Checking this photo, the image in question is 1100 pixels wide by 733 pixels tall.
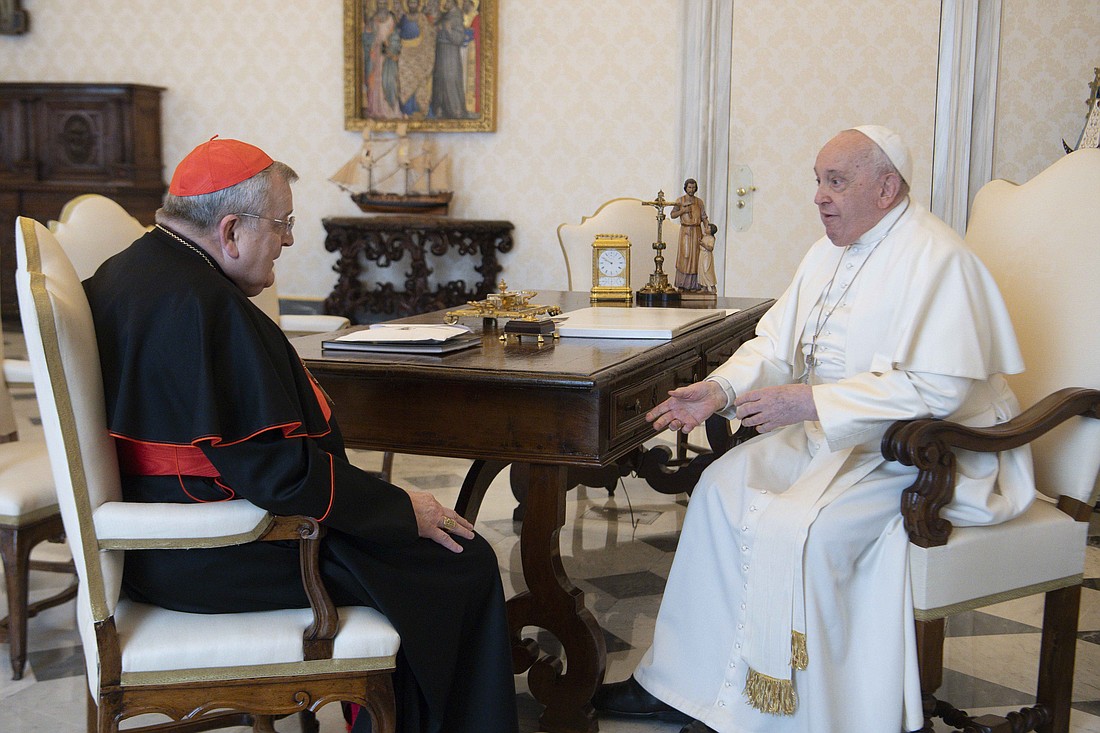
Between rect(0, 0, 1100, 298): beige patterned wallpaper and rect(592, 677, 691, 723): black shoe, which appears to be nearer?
rect(592, 677, 691, 723): black shoe

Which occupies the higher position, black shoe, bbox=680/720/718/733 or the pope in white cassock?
the pope in white cassock

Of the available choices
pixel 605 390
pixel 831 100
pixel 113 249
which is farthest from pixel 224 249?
pixel 831 100

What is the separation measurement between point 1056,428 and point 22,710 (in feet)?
9.18

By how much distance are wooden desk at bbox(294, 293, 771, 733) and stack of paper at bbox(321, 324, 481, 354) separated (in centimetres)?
4

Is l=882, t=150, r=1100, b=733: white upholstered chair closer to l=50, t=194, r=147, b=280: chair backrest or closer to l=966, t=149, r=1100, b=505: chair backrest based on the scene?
l=966, t=149, r=1100, b=505: chair backrest

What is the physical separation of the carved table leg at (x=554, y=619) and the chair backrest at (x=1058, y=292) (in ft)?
4.10

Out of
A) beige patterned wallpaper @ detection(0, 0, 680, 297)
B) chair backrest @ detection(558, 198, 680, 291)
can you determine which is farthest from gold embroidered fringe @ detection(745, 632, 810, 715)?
beige patterned wallpaper @ detection(0, 0, 680, 297)

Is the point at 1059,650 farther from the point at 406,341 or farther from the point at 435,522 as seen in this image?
the point at 406,341

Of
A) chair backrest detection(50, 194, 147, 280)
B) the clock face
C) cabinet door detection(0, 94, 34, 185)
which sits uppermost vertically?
cabinet door detection(0, 94, 34, 185)

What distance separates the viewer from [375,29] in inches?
325

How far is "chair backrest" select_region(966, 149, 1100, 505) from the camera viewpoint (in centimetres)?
270

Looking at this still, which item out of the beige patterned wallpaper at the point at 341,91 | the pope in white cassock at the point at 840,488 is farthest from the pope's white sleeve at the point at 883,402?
the beige patterned wallpaper at the point at 341,91

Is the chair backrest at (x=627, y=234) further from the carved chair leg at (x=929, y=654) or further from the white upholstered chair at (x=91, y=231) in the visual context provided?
the carved chair leg at (x=929, y=654)

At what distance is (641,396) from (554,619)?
0.61m
